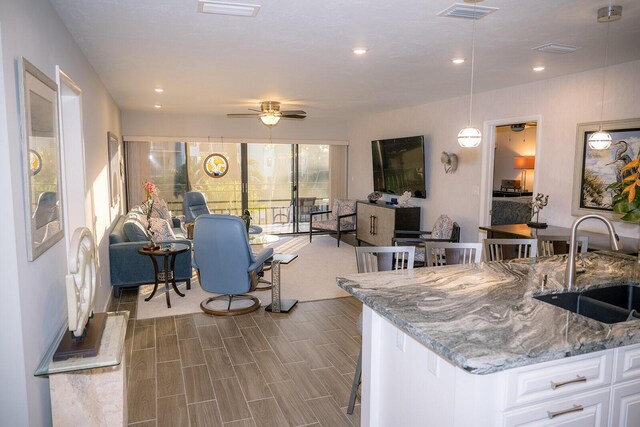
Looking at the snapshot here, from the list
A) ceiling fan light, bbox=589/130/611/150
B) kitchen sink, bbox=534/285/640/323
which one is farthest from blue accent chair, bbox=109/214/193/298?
ceiling fan light, bbox=589/130/611/150

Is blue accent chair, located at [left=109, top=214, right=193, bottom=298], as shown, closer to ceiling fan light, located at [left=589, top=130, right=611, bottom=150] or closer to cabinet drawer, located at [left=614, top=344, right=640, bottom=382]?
ceiling fan light, located at [left=589, top=130, right=611, bottom=150]

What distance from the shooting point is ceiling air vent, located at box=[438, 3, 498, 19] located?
2.68 meters

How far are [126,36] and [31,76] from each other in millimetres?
1498

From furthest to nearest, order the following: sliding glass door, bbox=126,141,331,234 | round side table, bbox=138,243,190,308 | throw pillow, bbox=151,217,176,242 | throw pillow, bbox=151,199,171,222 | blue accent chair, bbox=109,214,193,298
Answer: sliding glass door, bbox=126,141,331,234, throw pillow, bbox=151,199,171,222, throw pillow, bbox=151,217,176,242, blue accent chair, bbox=109,214,193,298, round side table, bbox=138,243,190,308

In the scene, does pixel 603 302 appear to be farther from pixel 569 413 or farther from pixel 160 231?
pixel 160 231

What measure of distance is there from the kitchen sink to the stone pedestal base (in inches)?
86.9

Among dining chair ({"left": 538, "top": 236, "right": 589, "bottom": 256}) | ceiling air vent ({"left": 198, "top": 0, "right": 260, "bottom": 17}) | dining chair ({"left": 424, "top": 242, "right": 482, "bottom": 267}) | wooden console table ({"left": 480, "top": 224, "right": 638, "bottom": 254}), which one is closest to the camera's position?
ceiling air vent ({"left": 198, "top": 0, "right": 260, "bottom": 17})

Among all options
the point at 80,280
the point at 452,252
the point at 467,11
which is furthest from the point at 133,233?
the point at 467,11

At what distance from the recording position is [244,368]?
3.44 metres

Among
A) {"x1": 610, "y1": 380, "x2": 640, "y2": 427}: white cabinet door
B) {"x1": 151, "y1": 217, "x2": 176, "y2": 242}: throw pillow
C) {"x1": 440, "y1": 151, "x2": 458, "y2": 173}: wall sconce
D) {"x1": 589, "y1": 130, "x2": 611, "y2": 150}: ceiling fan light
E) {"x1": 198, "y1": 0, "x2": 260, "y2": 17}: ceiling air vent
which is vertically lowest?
{"x1": 610, "y1": 380, "x2": 640, "y2": 427}: white cabinet door

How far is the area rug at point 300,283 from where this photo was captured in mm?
4879

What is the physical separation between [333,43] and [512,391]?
2.88 metres

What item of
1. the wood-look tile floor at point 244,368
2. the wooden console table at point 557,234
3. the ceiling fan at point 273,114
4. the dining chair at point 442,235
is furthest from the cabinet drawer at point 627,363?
the ceiling fan at point 273,114

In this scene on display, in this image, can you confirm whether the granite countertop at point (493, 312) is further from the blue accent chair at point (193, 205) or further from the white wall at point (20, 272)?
the blue accent chair at point (193, 205)
